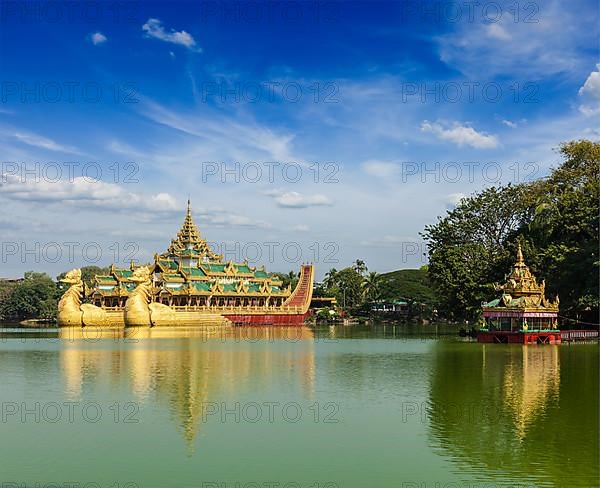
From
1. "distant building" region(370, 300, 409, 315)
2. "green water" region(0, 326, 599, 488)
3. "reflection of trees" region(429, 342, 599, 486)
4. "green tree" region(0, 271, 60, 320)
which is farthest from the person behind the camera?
"distant building" region(370, 300, 409, 315)

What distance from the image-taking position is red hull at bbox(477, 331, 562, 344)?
121 ft

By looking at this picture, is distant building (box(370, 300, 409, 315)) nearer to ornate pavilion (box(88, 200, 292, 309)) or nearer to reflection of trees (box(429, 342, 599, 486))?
ornate pavilion (box(88, 200, 292, 309))

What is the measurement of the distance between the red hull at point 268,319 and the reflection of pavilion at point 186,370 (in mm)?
26774

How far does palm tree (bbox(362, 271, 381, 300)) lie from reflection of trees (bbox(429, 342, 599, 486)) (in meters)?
55.1

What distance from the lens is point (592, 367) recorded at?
26141mm

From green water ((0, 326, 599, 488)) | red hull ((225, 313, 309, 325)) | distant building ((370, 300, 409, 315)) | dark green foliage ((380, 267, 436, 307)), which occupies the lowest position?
green water ((0, 326, 599, 488))

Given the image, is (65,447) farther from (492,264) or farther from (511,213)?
(511,213)

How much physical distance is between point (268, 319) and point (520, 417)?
5192 centimetres

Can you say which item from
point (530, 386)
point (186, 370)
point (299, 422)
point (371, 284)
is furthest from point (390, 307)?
point (299, 422)

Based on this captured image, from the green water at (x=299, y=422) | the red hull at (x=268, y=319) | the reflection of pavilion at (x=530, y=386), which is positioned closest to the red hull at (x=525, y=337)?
the reflection of pavilion at (x=530, y=386)

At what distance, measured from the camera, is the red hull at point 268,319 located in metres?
66.1

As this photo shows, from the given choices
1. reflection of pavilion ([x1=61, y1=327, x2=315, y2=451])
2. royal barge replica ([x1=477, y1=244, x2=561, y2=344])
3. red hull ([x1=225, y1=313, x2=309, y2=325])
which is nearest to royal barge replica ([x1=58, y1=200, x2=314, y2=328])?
red hull ([x1=225, y1=313, x2=309, y2=325])

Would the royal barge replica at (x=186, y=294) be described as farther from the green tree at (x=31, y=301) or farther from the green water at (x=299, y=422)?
the green water at (x=299, y=422)

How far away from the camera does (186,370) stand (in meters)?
25.4
